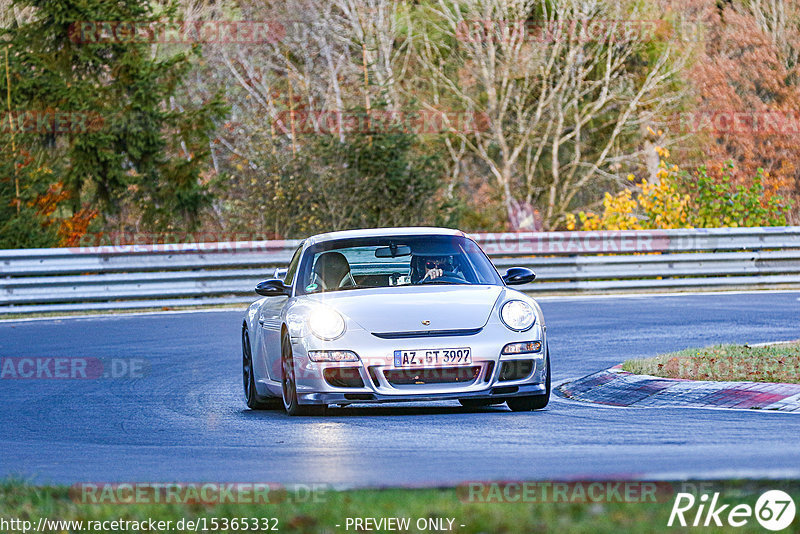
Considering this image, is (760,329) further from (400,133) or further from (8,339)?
(400,133)

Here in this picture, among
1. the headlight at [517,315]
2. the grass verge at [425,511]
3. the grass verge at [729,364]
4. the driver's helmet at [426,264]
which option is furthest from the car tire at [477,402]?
the grass verge at [425,511]

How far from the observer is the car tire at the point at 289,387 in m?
10.7

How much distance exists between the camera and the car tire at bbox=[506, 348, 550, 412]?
35.0 ft

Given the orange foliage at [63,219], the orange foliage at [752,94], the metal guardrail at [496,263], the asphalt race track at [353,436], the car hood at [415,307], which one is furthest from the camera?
the orange foliage at [752,94]

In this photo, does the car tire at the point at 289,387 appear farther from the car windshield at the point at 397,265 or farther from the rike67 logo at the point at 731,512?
the rike67 logo at the point at 731,512

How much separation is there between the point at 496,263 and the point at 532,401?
14.5 m

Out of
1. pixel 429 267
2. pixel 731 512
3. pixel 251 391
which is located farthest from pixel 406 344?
pixel 731 512

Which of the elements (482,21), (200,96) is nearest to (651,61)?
(482,21)

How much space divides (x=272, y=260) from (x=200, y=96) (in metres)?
24.2

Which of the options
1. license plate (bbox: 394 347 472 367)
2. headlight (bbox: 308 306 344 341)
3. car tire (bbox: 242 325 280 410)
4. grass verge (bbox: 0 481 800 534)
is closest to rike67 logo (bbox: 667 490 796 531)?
grass verge (bbox: 0 481 800 534)

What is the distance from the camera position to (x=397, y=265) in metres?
11.7

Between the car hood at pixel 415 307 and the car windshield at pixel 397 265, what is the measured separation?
0.47m

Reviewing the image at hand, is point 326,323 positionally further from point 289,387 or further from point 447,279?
point 447,279

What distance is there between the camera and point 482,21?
139ft
